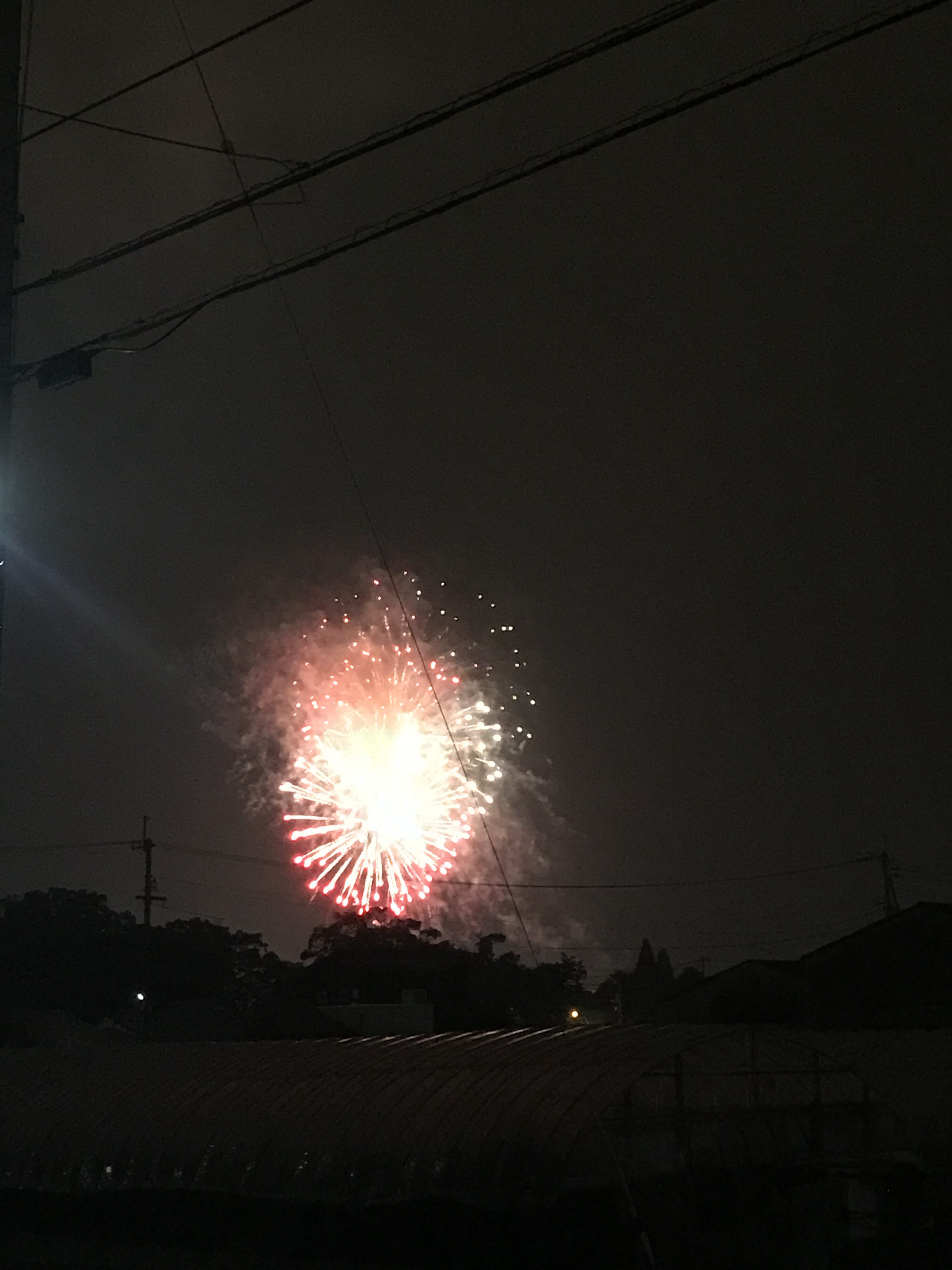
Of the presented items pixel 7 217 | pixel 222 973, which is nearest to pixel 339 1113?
pixel 7 217

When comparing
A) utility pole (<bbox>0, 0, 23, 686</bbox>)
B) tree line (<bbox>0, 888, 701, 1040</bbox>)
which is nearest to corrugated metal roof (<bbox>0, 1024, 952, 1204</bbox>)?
utility pole (<bbox>0, 0, 23, 686</bbox>)

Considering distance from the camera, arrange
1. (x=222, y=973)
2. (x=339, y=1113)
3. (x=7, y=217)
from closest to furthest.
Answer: (x=7, y=217)
(x=339, y=1113)
(x=222, y=973)

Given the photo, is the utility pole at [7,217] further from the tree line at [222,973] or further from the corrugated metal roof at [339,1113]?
the tree line at [222,973]

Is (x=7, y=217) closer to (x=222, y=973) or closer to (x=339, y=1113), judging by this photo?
(x=339, y=1113)

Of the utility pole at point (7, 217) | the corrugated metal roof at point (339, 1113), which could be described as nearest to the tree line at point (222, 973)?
the corrugated metal roof at point (339, 1113)

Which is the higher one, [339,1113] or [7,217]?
[7,217]

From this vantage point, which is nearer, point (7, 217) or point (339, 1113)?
point (7, 217)

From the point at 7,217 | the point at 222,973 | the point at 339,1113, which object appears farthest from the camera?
the point at 222,973
